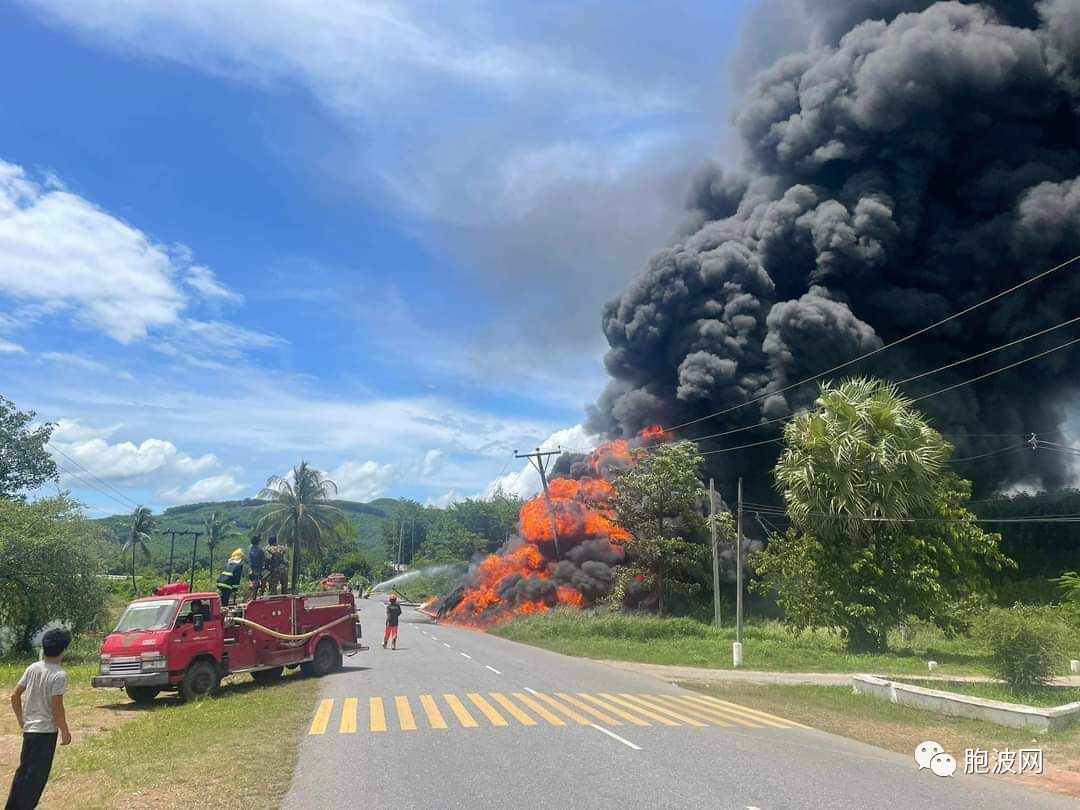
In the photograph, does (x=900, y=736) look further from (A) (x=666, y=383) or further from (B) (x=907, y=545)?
(A) (x=666, y=383)

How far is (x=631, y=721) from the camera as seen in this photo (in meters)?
12.5

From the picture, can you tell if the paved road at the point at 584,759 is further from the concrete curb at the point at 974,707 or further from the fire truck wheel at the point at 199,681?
the concrete curb at the point at 974,707

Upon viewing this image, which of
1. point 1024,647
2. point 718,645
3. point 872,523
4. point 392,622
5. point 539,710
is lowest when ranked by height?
point 718,645

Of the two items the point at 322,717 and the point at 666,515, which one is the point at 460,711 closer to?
the point at 322,717

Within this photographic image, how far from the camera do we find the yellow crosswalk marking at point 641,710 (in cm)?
1257

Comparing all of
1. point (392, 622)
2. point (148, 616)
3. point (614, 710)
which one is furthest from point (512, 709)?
point (392, 622)

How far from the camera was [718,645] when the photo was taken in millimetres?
30422

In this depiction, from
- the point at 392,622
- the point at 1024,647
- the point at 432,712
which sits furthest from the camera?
the point at 392,622

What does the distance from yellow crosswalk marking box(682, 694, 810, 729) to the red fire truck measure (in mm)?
9487

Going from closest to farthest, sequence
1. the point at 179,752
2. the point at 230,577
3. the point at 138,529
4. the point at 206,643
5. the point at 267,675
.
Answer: the point at 179,752 → the point at 206,643 → the point at 230,577 → the point at 267,675 → the point at 138,529

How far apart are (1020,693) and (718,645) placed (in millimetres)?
15361

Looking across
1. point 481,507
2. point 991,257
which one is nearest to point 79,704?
point 991,257

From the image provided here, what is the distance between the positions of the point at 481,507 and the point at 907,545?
71.8 m

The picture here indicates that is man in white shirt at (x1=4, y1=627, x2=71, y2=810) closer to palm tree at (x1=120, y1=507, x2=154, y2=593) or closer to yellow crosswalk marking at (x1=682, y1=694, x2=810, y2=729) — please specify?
yellow crosswalk marking at (x1=682, y1=694, x2=810, y2=729)
